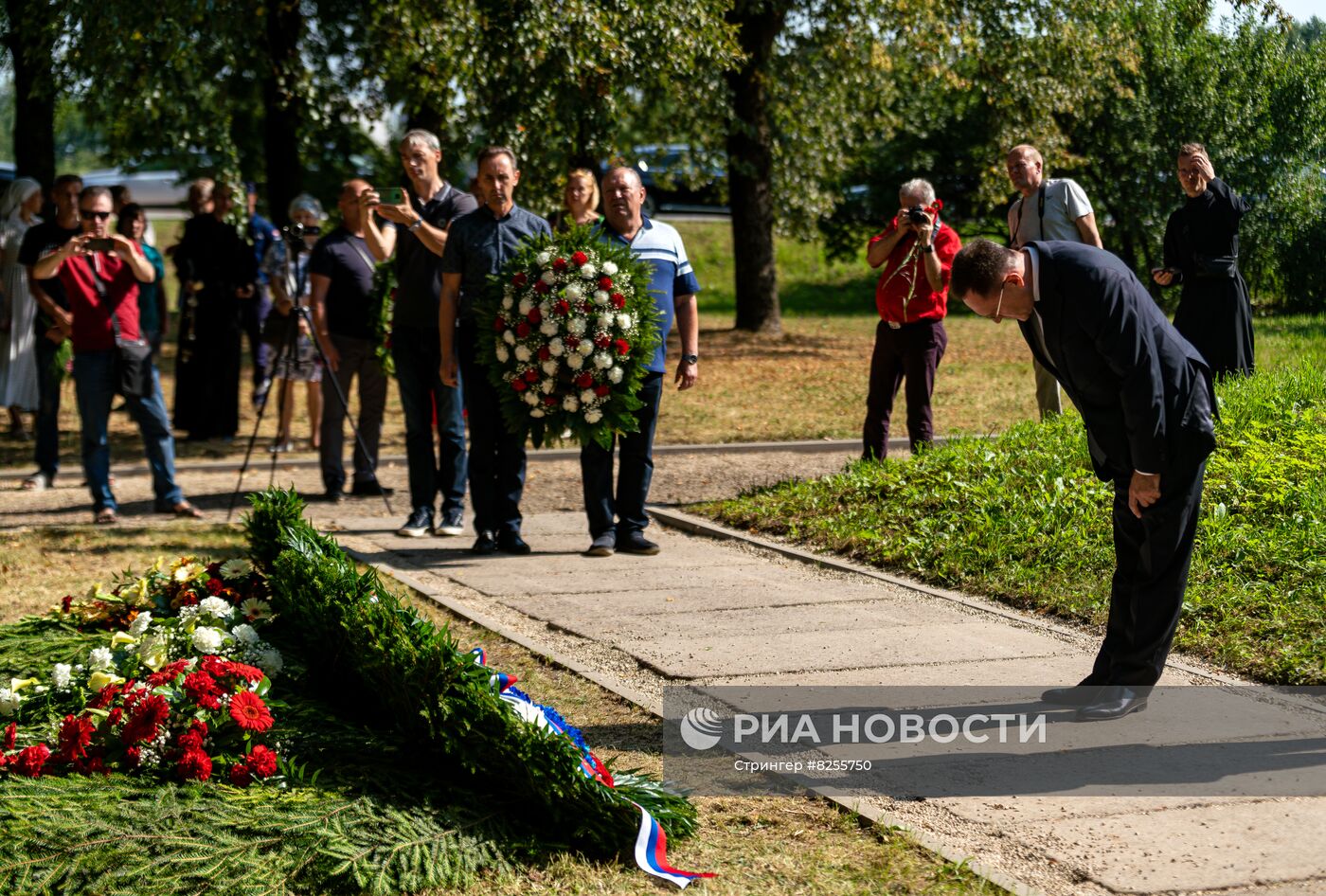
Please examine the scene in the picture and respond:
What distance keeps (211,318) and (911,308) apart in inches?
298

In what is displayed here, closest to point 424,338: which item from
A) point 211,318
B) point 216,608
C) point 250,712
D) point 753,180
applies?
point 216,608

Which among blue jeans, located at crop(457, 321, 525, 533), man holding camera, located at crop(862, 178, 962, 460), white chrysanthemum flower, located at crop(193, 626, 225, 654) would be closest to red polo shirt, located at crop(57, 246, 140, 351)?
blue jeans, located at crop(457, 321, 525, 533)

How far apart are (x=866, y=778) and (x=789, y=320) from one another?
19.2 meters

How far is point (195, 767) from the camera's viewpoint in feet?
14.5

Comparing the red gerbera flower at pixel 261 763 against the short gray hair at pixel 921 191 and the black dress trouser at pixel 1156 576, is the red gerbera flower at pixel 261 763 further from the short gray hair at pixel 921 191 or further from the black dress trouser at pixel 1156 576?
the short gray hair at pixel 921 191

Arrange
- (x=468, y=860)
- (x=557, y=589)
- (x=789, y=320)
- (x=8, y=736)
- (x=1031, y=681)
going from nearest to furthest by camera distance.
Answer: (x=468, y=860), (x=8, y=736), (x=1031, y=681), (x=557, y=589), (x=789, y=320)

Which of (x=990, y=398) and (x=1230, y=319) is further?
(x=990, y=398)

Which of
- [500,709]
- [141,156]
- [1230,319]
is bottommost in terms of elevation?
[500,709]

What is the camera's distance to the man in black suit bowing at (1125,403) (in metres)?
5.09

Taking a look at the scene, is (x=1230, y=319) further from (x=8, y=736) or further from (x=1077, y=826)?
(x=8, y=736)

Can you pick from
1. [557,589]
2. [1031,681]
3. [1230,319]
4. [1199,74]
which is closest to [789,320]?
[1199,74]

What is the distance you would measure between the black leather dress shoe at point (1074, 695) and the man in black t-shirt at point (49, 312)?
26.7ft

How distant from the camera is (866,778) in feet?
15.8

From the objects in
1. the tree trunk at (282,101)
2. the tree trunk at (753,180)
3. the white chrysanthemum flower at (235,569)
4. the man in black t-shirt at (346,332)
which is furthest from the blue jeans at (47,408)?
the tree trunk at (753,180)
